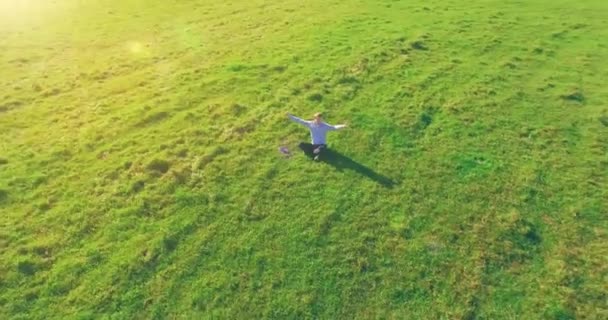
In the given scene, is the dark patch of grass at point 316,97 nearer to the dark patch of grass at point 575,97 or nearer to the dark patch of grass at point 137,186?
the dark patch of grass at point 137,186

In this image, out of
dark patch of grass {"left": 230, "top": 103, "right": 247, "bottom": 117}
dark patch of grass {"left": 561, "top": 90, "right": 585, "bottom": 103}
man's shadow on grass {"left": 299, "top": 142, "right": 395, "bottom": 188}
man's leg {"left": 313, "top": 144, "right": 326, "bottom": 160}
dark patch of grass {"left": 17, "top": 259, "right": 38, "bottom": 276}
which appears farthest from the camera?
dark patch of grass {"left": 561, "top": 90, "right": 585, "bottom": 103}

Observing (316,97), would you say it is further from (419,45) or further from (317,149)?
(419,45)

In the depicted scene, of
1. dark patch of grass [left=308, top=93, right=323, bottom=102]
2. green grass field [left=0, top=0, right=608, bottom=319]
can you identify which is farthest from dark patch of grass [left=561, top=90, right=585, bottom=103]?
dark patch of grass [left=308, top=93, right=323, bottom=102]

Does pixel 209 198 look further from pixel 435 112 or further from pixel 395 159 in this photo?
pixel 435 112

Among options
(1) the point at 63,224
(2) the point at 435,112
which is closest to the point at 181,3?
(2) the point at 435,112

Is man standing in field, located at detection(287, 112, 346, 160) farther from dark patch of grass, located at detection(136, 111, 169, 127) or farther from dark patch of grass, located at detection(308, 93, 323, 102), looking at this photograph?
dark patch of grass, located at detection(136, 111, 169, 127)

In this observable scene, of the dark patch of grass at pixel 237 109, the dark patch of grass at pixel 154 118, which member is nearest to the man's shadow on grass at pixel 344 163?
the dark patch of grass at pixel 237 109
